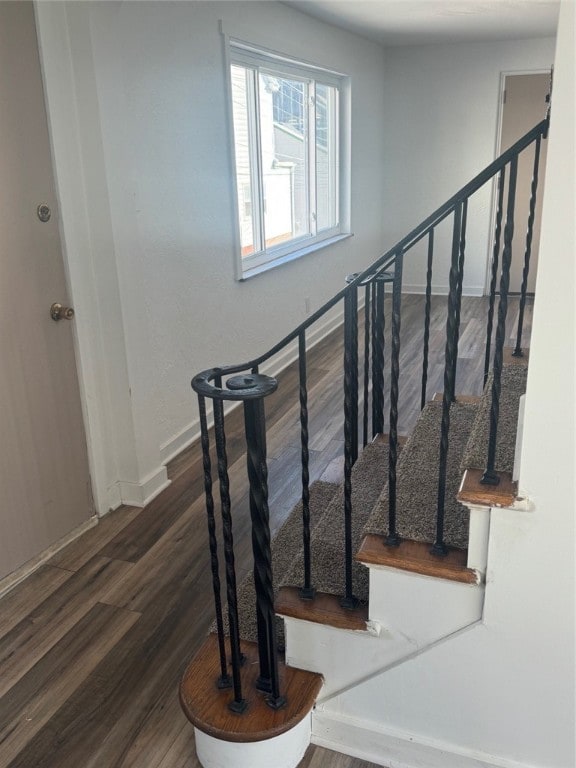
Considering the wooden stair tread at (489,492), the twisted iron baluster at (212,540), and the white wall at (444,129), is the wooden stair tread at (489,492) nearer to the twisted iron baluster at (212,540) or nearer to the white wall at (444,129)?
the twisted iron baluster at (212,540)

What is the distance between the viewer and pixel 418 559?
141cm

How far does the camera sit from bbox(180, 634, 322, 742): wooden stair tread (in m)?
1.47

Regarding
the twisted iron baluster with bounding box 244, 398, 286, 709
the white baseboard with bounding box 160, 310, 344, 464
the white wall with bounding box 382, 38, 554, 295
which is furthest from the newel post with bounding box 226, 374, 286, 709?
the white wall with bounding box 382, 38, 554, 295

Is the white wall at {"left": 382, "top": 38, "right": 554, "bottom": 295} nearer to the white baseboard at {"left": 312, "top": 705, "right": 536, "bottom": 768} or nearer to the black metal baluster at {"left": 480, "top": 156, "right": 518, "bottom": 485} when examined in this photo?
the black metal baluster at {"left": 480, "top": 156, "right": 518, "bottom": 485}

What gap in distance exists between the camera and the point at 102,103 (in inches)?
92.7

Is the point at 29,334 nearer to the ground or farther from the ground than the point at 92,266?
nearer to the ground

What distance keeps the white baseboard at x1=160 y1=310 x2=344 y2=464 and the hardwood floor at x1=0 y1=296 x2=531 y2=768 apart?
0.07 metres

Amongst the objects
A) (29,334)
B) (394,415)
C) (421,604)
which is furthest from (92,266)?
(421,604)

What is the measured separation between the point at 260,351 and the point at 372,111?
300 cm

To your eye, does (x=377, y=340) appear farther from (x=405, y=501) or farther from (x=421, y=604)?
(x=421, y=604)

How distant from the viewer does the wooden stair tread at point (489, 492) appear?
1.27m

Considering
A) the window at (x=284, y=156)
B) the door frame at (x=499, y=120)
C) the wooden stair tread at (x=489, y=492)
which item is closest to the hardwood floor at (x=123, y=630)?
the wooden stair tread at (x=489, y=492)

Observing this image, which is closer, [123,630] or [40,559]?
[123,630]

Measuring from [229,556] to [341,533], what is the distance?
557 millimetres
